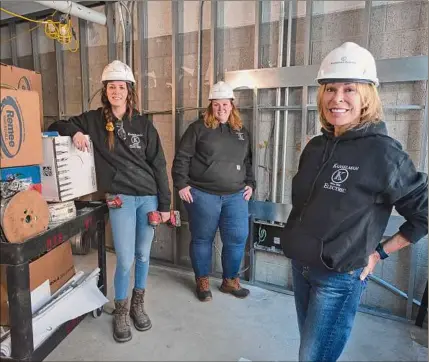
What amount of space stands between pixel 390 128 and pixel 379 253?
142 centimetres

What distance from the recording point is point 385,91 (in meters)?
2.29

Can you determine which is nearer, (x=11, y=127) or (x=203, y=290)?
(x=11, y=127)

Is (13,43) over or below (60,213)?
over

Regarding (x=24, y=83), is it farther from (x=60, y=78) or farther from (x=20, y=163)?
(x=60, y=78)

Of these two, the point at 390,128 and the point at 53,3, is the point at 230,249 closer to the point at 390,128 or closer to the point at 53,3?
the point at 390,128

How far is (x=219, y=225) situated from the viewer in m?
2.62

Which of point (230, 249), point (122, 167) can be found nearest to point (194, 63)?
point (122, 167)

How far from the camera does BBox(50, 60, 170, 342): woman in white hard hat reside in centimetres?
200

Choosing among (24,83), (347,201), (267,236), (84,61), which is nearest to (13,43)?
(84,61)

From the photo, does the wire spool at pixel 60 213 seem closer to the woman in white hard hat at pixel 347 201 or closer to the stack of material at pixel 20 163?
the stack of material at pixel 20 163

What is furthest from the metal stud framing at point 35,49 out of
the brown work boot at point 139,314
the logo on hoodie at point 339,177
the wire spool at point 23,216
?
the logo on hoodie at point 339,177

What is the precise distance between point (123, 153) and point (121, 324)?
1.02m

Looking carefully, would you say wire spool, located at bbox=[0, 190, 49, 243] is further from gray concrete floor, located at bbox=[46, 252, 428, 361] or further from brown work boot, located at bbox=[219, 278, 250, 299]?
brown work boot, located at bbox=[219, 278, 250, 299]

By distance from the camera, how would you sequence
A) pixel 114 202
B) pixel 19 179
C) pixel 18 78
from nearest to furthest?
pixel 19 179 < pixel 18 78 < pixel 114 202
